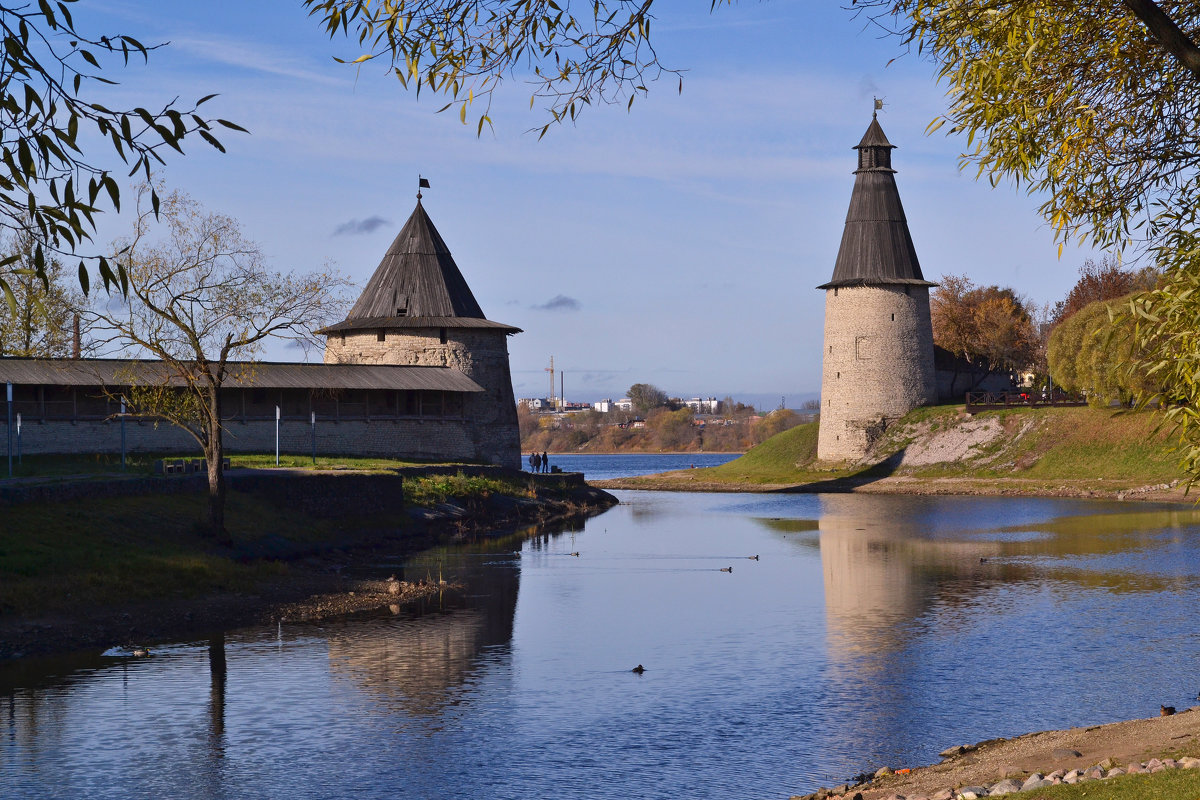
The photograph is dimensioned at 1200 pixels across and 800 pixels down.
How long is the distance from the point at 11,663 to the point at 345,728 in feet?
16.0

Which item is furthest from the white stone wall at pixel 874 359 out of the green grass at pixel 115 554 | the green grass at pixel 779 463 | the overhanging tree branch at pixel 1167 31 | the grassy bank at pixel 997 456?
the overhanging tree branch at pixel 1167 31

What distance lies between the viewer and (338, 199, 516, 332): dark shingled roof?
43.6 metres

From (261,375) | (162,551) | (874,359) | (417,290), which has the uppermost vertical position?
(417,290)

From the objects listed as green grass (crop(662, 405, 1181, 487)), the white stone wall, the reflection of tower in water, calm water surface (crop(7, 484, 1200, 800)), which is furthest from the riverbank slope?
calm water surface (crop(7, 484, 1200, 800))

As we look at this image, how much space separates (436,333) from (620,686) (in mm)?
30197

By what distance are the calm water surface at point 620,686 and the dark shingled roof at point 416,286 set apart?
68.9 feet

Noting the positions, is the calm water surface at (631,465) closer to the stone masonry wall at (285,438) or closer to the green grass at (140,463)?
the stone masonry wall at (285,438)

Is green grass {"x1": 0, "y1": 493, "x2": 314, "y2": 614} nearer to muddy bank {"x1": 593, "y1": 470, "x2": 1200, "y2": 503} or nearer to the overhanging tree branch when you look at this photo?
→ the overhanging tree branch

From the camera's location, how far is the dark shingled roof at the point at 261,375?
2808cm

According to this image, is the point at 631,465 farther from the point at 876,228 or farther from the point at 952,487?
the point at 952,487

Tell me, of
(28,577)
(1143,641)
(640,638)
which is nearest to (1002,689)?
(1143,641)

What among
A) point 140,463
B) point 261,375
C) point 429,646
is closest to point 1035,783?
point 429,646

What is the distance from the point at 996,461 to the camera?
168 ft

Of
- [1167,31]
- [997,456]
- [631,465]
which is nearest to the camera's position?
[1167,31]
